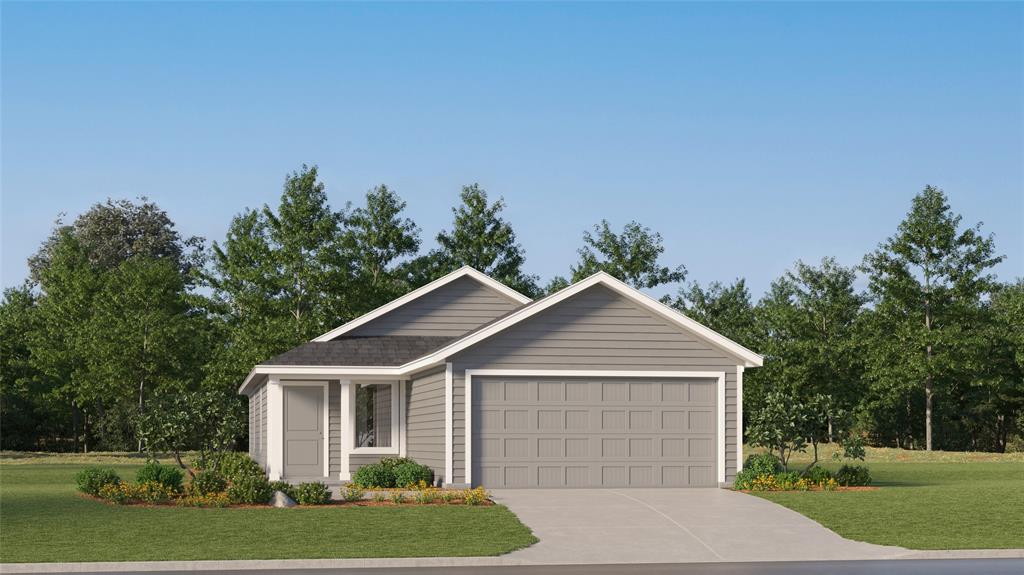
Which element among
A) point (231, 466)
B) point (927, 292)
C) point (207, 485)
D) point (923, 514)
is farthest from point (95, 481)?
point (927, 292)

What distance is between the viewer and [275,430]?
3297cm

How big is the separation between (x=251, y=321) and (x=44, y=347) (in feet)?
64.4

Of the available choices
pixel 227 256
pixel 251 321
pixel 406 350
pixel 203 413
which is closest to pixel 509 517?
pixel 406 350

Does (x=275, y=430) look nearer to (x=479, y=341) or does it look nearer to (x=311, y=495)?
(x=479, y=341)

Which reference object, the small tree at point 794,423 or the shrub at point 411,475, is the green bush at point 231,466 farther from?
the small tree at point 794,423

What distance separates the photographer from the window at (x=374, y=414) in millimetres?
34219

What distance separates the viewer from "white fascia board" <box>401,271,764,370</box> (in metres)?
28.0

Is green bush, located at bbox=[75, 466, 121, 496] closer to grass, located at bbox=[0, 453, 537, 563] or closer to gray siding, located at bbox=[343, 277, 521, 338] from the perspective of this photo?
grass, located at bbox=[0, 453, 537, 563]

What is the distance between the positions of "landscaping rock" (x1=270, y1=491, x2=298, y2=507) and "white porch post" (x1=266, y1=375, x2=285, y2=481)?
8.26 meters

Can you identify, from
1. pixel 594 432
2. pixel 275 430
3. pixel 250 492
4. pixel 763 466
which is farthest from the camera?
pixel 275 430

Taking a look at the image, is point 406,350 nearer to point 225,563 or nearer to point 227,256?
point 225,563

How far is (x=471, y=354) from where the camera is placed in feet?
92.5

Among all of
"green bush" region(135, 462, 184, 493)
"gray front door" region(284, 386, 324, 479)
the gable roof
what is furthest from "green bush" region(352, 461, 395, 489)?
"gray front door" region(284, 386, 324, 479)

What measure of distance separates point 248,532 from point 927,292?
4522 centimetres
